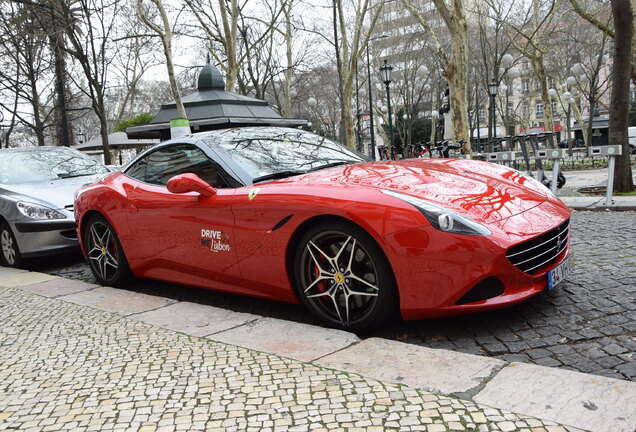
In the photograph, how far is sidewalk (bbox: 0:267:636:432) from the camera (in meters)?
2.04

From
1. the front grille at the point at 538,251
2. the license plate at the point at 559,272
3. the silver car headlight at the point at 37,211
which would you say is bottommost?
the license plate at the point at 559,272

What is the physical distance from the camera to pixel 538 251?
10.2ft

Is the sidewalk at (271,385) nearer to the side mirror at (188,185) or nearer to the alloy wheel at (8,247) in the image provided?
the side mirror at (188,185)

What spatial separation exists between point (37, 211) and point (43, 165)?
1.39 meters

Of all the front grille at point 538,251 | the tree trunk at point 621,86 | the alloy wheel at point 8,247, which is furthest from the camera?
the tree trunk at point 621,86

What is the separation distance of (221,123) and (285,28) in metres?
17.8

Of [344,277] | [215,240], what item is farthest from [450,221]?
[215,240]

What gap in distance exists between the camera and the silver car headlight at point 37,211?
21.0 feet

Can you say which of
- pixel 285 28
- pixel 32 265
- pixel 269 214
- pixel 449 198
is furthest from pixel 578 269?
pixel 285 28

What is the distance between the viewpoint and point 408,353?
2.72m

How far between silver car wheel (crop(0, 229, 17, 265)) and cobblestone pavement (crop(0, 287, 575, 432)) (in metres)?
3.78

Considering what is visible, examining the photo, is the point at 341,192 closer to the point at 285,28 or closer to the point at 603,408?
the point at 603,408

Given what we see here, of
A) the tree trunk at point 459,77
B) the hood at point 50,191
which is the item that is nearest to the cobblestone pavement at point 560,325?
the hood at point 50,191

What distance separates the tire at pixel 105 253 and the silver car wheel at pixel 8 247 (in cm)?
199
